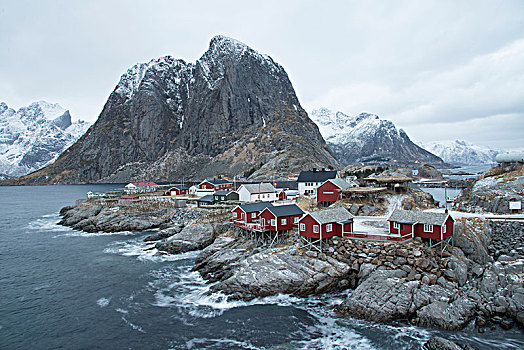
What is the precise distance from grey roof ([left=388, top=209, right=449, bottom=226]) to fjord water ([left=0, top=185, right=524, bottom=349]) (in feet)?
39.0

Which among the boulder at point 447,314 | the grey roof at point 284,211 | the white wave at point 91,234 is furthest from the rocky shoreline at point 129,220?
the boulder at point 447,314

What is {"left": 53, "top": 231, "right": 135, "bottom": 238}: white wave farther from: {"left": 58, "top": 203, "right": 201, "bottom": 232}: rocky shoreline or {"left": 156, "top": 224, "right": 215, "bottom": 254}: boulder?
{"left": 156, "top": 224, "right": 215, "bottom": 254}: boulder

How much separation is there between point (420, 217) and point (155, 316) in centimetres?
2882

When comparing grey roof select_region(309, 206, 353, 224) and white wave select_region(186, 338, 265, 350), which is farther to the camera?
grey roof select_region(309, 206, 353, 224)

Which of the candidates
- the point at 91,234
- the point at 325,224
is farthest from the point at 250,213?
the point at 91,234

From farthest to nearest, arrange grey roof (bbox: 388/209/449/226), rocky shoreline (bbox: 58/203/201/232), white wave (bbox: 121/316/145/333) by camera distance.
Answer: rocky shoreline (bbox: 58/203/201/232) < grey roof (bbox: 388/209/449/226) < white wave (bbox: 121/316/145/333)

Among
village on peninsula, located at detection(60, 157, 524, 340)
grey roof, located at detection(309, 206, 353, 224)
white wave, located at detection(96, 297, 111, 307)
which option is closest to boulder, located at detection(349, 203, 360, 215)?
village on peninsula, located at detection(60, 157, 524, 340)

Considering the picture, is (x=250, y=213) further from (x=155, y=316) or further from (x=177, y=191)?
(x=177, y=191)

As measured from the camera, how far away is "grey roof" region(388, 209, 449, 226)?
33.7 m

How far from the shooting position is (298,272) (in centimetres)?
3328

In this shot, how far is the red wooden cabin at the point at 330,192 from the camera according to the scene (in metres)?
56.4

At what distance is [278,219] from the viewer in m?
42.9

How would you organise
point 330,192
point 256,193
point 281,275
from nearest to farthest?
point 281,275, point 330,192, point 256,193

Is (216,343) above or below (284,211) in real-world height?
below
